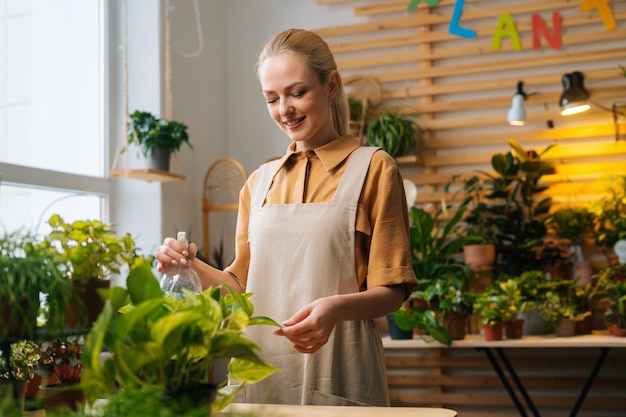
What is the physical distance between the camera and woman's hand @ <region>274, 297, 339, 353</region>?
1257 millimetres

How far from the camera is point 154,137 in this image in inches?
155

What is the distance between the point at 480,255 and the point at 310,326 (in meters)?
3.08

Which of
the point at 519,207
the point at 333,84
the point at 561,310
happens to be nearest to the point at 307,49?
the point at 333,84

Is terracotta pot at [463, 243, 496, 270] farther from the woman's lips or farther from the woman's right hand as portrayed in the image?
the woman's right hand

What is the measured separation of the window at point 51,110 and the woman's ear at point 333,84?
6.15ft

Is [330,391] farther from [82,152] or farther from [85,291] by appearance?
[82,152]

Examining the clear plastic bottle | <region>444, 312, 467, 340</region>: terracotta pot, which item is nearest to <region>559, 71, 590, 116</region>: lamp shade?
<region>444, 312, 467, 340</region>: terracotta pot

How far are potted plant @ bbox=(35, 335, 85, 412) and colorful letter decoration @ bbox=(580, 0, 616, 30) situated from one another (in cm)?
398

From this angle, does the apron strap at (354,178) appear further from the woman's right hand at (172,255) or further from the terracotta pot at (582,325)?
the terracotta pot at (582,325)

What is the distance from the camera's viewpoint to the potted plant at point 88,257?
1196mm

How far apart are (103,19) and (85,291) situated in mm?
3297

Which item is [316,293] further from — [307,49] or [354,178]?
[307,49]

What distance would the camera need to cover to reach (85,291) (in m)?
1.21

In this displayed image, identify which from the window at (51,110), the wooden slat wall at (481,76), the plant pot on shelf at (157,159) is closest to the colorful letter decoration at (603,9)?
the wooden slat wall at (481,76)
